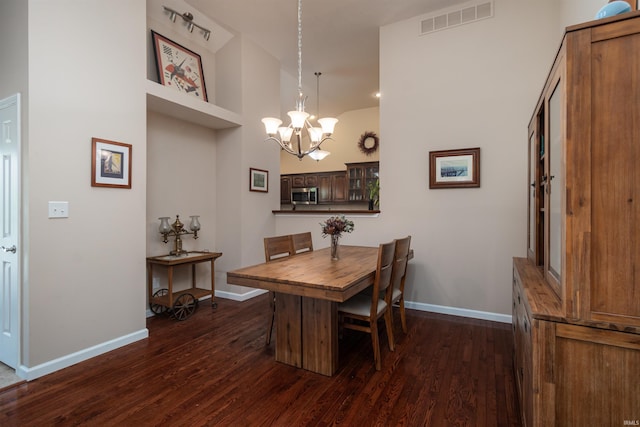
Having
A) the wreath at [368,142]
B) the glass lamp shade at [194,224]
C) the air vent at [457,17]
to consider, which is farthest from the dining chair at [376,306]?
the wreath at [368,142]

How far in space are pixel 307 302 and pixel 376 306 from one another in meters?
0.51

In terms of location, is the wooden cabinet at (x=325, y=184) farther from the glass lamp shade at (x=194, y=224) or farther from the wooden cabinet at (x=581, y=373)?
the wooden cabinet at (x=581, y=373)

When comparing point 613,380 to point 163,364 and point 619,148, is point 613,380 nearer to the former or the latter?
point 619,148

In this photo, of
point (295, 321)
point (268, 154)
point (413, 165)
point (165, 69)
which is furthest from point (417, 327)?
point (165, 69)

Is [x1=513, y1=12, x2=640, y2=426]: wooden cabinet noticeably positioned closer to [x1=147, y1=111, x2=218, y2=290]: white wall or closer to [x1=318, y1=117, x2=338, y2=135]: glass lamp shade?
[x1=318, y1=117, x2=338, y2=135]: glass lamp shade

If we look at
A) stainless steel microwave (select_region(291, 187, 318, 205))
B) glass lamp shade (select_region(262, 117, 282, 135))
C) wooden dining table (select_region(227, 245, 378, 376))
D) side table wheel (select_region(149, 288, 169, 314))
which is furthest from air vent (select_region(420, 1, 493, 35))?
stainless steel microwave (select_region(291, 187, 318, 205))

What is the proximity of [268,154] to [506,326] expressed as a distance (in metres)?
3.64

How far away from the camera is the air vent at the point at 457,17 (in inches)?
128

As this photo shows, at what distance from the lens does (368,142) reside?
716cm

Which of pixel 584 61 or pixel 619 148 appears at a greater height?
pixel 584 61

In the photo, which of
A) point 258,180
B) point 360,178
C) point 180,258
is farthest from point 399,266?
point 360,178

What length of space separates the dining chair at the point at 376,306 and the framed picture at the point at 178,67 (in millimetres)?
3004

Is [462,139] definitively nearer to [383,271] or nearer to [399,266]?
[399,266]

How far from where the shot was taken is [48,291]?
220 cm
